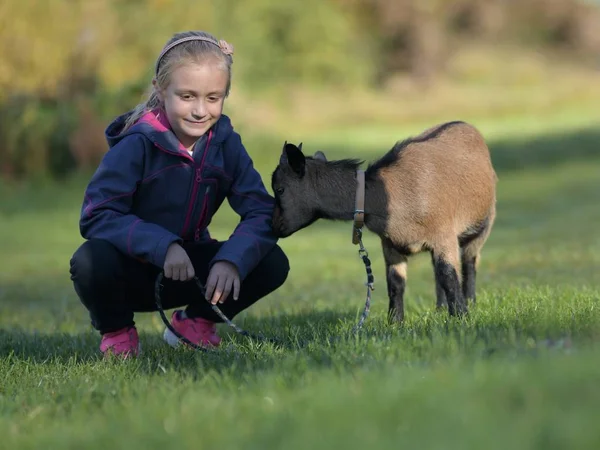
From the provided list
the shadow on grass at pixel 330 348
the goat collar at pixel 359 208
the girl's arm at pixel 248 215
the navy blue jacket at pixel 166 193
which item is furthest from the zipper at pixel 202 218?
the goat collar at pixel 359 208

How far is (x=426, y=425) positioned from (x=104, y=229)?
9.24 ft

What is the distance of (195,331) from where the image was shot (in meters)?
5.70

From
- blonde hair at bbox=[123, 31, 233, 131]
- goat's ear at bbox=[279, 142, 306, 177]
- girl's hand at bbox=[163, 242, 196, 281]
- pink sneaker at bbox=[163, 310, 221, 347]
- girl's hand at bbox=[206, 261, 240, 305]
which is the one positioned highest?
blonde hair at bbox=[123, 31, 233, 131]

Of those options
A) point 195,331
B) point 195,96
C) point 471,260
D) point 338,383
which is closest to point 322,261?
point 471,260

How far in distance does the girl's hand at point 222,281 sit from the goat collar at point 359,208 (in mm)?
741

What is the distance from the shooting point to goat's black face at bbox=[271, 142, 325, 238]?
5.56m

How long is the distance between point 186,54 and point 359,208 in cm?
130

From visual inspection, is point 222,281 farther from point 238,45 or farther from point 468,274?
point 238,45

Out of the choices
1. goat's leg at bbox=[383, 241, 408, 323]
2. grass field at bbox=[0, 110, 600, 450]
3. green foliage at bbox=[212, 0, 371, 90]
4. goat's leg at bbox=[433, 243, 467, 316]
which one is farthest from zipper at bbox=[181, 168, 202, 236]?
green foliage at bbox=[212, 0, 371, 90]

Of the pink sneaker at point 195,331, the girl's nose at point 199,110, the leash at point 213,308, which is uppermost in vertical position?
the girl's nose at point 199,110

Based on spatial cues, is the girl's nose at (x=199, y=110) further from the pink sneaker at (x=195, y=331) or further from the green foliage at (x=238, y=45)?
the green foliage at (x=238, y=45)

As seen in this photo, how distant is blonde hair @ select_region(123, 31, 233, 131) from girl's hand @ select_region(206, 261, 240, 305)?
3.19 ft

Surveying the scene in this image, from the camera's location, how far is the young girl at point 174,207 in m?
5.11

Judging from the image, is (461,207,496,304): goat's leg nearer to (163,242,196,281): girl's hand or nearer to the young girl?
the young girl
